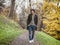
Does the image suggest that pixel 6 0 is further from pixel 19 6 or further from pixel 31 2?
pixel 31 2

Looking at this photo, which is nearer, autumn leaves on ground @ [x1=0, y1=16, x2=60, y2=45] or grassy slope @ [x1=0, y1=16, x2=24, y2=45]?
grassy slope @ [x1=0, y1=16, x2=24, y2=45]

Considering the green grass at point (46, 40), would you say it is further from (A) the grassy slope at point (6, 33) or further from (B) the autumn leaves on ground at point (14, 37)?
(A) the grassy slope at point (6, 33)

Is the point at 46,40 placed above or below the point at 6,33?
below

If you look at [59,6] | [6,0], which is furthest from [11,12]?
[6,0]

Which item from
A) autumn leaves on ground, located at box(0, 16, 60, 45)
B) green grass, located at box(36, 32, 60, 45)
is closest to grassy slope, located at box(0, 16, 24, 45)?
autumn leaves on ground, located at box(0, 16, 60, 45)

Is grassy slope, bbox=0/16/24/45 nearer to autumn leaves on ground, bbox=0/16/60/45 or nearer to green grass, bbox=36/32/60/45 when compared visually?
autumn leaves on ground, bbox=0/16/60/45

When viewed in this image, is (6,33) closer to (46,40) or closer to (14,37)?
(14,37)

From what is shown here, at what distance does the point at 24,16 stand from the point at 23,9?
1728 mm

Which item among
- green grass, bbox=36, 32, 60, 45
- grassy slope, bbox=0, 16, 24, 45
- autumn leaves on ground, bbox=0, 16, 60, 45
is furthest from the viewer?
green grass, bbox=36, 32, 60, 45

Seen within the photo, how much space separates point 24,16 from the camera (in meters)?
50.8

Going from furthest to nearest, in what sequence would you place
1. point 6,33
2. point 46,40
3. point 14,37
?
1. point 46,40
2. point 6,33
3. point 14,37

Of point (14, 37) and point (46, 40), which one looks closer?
point (14, 37)

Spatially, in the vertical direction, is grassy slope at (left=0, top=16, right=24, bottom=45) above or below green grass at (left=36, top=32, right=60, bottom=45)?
above

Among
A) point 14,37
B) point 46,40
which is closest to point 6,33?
point 14,37
